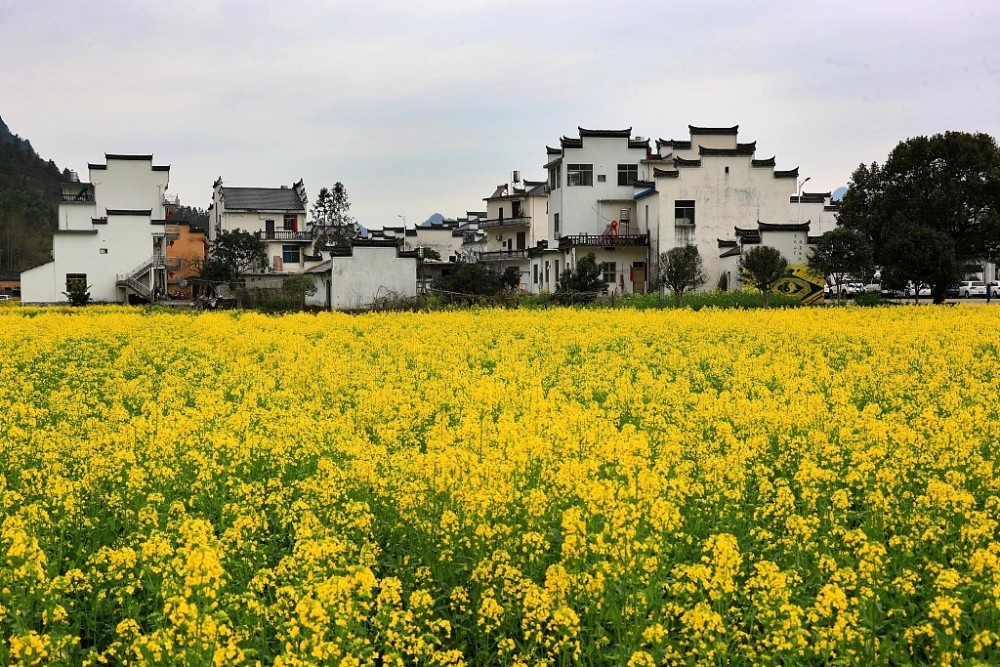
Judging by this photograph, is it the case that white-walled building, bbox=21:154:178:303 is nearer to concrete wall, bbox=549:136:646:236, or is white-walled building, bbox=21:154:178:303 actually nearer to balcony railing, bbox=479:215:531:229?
balcony railing, bbox=479:215:531:229

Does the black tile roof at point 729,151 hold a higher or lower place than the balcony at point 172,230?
higher

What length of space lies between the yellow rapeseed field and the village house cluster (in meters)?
28.6

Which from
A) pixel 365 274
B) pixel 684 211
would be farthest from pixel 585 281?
pixel 365 274

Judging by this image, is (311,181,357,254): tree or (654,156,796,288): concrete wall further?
(311,181,357,254): tree

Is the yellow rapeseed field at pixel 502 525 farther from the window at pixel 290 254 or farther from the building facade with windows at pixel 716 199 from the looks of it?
the window at pixel 290 254

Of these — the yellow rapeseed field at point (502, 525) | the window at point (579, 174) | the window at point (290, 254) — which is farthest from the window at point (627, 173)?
the yellow rapeseed field at point (502, 525)

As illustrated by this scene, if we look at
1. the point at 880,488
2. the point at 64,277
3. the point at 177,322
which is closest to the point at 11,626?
the point at 880,488

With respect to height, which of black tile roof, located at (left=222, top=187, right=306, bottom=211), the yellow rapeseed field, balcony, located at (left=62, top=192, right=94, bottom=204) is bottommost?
the yellow rapeseed field

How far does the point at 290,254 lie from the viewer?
65.2 meters

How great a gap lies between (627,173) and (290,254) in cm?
2579

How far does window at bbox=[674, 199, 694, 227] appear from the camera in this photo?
1870 inches

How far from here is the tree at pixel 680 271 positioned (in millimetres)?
37094

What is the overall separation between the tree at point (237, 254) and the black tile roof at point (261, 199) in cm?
466

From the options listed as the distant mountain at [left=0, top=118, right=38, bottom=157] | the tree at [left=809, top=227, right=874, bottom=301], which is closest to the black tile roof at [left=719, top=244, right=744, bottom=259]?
the tree at [left=809, top=227, right=874, bottom=301]
